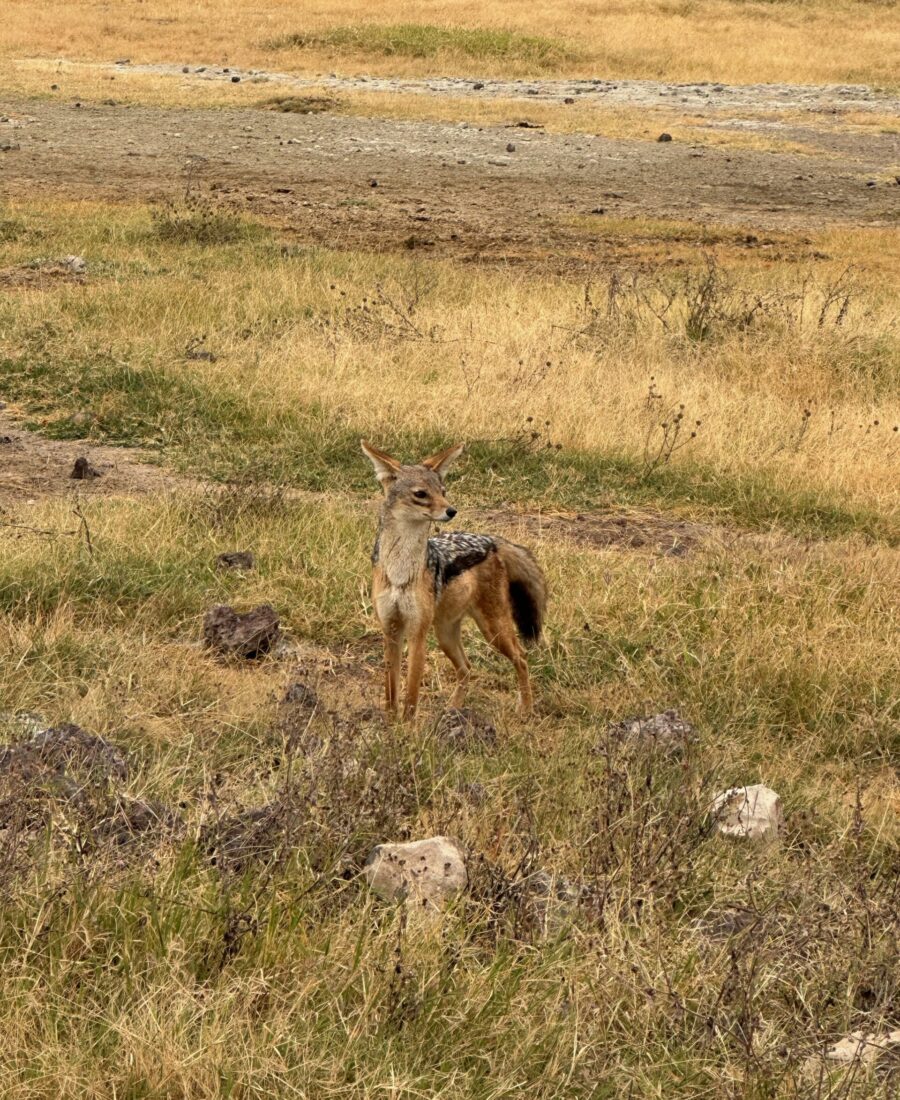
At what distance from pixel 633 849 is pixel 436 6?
43.8 m

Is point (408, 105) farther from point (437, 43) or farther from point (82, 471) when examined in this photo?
point (82, 471)

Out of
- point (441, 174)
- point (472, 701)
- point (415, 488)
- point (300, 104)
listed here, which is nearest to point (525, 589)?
point (472, 701)

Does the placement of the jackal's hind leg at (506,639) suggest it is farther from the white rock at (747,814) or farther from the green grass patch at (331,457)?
the green grass patch at (331,457)

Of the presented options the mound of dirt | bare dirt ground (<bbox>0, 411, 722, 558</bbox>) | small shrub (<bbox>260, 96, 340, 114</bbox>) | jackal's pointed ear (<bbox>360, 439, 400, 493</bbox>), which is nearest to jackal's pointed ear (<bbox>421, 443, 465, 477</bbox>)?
jackal's pointed ear (<bbox>360, 439, 400, 493</bbox>)

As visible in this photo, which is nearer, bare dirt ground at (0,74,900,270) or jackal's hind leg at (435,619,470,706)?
jackal's hind leg at (435,619,470,706)

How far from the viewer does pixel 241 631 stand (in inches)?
252

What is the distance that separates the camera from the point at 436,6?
1759 inches

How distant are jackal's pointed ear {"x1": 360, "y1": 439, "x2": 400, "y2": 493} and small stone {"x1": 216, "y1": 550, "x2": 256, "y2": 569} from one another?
1645 mm

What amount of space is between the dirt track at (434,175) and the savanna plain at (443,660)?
28 cm

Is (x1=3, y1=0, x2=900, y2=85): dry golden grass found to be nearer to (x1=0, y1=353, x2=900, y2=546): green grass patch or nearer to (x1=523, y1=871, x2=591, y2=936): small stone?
(x1=0, y1=353, x2=900, y2=546): green grass patch

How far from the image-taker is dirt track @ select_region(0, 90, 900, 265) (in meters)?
18.4

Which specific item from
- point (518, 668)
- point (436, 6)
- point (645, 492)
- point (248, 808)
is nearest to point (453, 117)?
point (436, 6)

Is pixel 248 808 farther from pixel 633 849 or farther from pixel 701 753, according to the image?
pixel 701 753

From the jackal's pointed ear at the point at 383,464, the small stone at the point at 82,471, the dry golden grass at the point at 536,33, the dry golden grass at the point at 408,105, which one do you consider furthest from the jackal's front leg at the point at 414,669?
the dry golden grass at the point at 536,33
